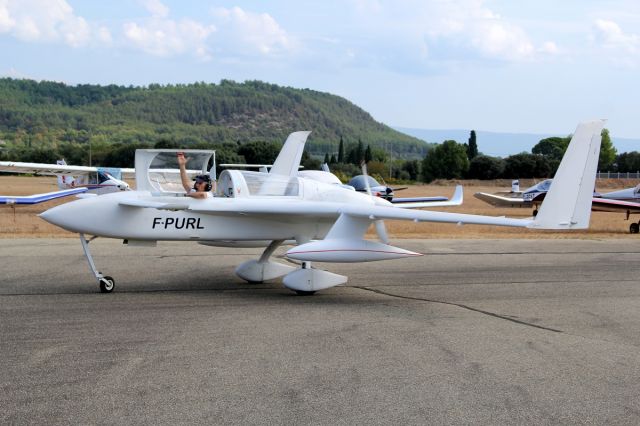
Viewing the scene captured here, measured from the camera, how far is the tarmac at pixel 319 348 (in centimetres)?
597

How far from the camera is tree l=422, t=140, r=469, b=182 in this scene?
10869 cm

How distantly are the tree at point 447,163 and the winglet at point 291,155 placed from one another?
92.5 m

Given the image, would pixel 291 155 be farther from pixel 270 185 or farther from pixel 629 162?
pixel 629 162

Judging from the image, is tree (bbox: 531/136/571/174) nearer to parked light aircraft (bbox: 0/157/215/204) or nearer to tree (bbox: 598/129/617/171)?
tree (bbox: 598/129/617/171)

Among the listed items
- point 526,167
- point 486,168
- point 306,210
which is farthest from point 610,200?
point 486,168

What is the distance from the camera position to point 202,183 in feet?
40.1

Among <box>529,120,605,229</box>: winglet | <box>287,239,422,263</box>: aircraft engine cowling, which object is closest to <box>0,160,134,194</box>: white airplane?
<box>287,239,422,263</box>: aircraft engine cowling

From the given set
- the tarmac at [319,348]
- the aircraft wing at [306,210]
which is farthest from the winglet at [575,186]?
the tarmac at [319,348]

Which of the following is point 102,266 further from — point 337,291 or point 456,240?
point 456,240

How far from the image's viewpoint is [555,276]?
48.2ft

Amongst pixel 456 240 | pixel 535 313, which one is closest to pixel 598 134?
pixel 535 313

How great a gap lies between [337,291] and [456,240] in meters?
10.2

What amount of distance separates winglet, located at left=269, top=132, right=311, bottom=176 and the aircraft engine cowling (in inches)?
199

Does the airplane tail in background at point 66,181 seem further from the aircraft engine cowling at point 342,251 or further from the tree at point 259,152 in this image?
the aircraft engine cowling at point 342,251
